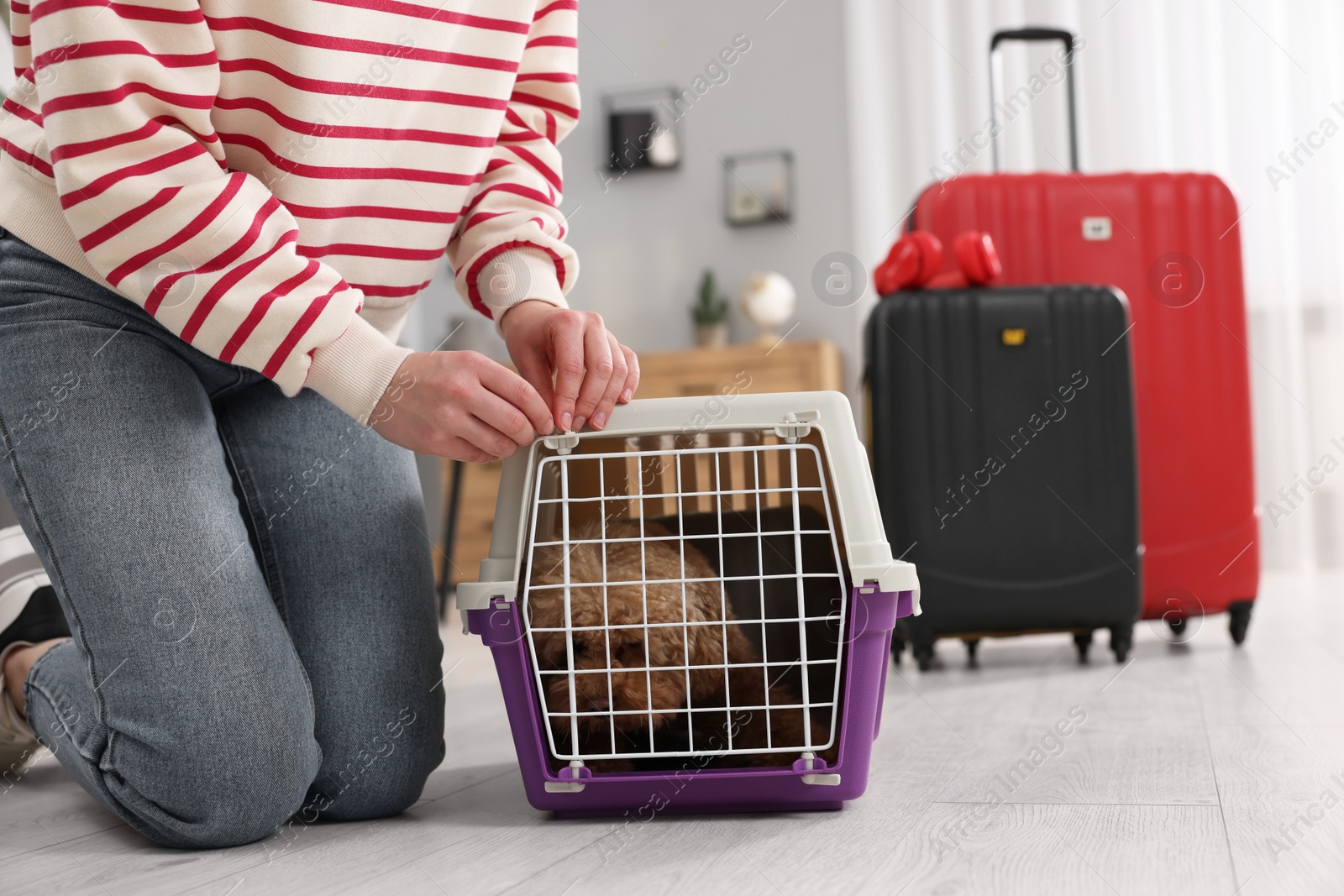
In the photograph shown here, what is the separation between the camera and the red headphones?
1580mm

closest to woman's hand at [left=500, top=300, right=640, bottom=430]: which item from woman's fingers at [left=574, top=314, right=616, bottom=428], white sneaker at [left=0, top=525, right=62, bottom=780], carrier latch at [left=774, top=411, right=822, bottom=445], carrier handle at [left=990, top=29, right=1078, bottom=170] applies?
woman's fingers at [left=574, top=314, right=616, bottom=428]

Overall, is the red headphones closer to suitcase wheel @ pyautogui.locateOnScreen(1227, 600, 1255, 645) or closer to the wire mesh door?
suitcase wheel @ pyautogui.locateOnScreen(1227, 600, 1255, 645)

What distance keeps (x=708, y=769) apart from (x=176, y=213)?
541 millimetres

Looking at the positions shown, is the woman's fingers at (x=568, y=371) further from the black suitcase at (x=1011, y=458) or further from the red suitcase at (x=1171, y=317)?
the red suitcase at (x=1171, y=317)

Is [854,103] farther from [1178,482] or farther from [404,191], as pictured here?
[404,191]

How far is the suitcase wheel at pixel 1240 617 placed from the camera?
1654 mm

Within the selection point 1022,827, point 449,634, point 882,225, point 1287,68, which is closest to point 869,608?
point 1022,827

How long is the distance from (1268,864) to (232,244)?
783mm

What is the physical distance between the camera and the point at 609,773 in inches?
31.9

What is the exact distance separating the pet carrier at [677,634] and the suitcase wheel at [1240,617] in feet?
3.51

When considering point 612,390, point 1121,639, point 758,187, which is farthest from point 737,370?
point 612,390

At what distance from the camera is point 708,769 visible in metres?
0.81

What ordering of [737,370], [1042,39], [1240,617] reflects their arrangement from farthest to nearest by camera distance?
[737,370]
[1042,39]
[1240,617]

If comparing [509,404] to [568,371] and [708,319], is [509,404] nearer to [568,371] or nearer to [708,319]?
[568,371]
